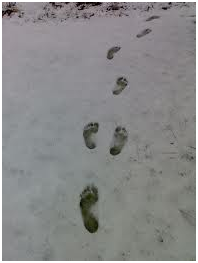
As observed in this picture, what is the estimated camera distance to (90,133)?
396 centimetres

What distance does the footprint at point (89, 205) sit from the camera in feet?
10.3

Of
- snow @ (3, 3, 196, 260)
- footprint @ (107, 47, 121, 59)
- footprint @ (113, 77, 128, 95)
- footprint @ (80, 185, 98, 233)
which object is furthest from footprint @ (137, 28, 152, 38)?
footprint @ (80, 185, 98, 233)

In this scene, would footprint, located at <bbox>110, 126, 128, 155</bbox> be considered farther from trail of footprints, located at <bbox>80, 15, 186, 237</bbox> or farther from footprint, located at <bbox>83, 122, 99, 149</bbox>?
footprint, located at <bbox>83, 122, 99, 149</bbox>

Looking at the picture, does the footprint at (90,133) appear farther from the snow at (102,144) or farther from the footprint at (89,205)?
the footprint at (89,205)

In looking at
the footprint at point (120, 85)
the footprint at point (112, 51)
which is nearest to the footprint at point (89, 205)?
the footprint at point (120, 85)

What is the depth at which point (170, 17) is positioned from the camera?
19.0ft

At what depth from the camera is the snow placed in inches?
122

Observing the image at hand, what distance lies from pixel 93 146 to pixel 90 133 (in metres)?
0.22

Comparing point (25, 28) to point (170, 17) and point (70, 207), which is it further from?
point (70, 207)

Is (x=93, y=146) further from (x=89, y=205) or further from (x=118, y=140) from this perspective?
(x=89, y=205)

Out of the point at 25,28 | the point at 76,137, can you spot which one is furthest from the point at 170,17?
the point at 76,137

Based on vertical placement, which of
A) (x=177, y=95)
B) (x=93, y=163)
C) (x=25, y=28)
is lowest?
(x=93, y=163)

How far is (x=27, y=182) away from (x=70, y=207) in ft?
1.89

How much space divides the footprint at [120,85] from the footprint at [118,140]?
0.70 m
